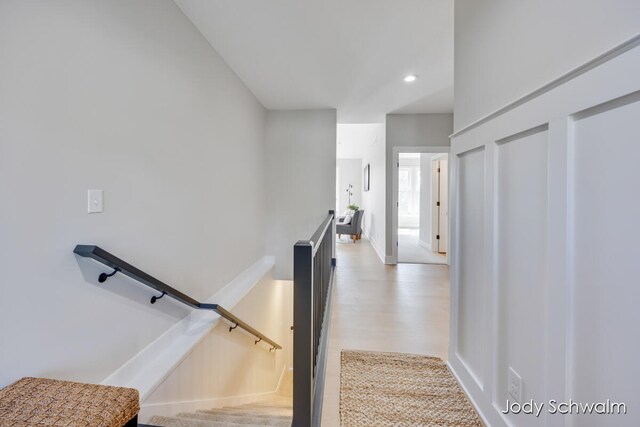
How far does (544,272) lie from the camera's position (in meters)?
1.04

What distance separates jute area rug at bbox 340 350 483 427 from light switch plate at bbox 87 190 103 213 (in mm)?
1666

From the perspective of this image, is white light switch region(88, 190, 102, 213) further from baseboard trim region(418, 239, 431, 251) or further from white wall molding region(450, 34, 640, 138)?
baseboard trim region(418, 239, 431, 251)

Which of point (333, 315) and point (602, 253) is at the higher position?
point (602, 253)

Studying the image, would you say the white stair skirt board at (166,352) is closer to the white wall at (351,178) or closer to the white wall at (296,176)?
the white wall at (296,176)

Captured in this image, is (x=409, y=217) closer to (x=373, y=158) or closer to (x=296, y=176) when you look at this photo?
(x=373, y=158)

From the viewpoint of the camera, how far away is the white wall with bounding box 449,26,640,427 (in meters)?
0.75

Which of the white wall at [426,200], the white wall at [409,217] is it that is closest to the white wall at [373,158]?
the white wall at [426,200]

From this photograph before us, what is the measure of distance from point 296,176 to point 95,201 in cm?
332

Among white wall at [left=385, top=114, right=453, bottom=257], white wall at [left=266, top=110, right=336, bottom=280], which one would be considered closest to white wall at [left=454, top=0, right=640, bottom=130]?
white wall at [left=266, top=110, right=336, bottom=280]

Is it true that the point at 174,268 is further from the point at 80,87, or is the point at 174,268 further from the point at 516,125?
the point at 516,125

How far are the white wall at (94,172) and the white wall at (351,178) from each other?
8203 millimetres

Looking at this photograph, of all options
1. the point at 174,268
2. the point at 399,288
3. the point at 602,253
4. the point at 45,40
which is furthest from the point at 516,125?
the point at 399,288

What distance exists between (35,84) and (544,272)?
2.16 metres

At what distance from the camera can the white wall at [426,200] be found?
6.55m
